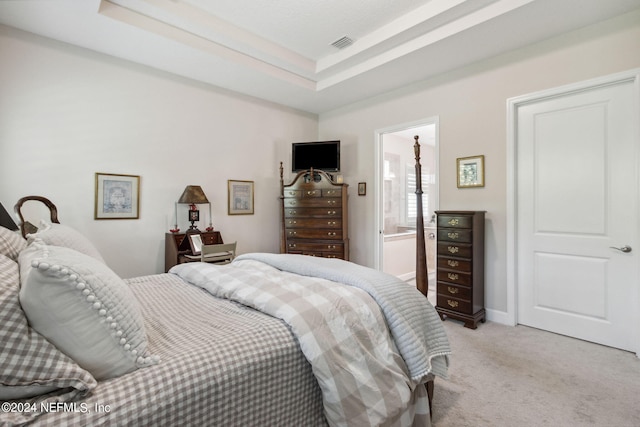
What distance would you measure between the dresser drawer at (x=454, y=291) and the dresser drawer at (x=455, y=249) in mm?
320

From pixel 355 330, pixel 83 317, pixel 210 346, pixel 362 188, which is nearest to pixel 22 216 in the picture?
pixel 83 317

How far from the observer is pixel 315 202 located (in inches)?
170

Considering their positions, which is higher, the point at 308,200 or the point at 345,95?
the point at 345,95

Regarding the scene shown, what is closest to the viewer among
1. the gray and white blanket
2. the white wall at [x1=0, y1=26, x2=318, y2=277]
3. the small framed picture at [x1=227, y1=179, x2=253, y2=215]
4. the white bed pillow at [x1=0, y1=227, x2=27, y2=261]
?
the gray and white blanket

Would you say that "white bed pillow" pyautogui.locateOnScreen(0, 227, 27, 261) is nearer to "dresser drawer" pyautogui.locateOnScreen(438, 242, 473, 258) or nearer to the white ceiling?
the white ceiling

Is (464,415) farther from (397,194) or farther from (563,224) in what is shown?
(397,194)

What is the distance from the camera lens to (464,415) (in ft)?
5.76

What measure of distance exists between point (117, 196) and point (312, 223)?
2.31 metres

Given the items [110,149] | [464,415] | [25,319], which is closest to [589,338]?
[464,415]

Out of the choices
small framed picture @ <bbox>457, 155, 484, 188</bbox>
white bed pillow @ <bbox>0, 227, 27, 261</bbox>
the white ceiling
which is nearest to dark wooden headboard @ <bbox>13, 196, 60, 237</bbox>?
white bed pillow @ <bbox>0, 227, 27, 261</bbox>

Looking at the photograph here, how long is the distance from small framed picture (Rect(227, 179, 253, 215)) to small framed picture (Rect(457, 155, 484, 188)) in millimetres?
2717

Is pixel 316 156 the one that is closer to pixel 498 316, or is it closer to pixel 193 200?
pixel 193 200

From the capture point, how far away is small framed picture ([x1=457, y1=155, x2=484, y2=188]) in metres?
3.34

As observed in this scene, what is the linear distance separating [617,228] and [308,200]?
125 inches
